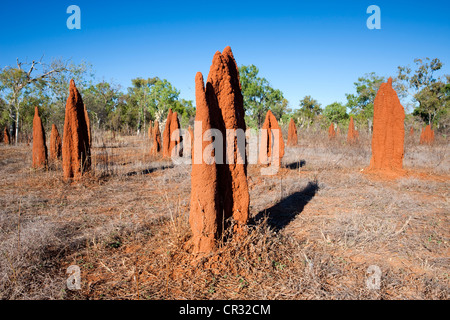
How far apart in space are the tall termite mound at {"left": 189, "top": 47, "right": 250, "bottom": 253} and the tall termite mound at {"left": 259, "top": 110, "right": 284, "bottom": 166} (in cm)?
566

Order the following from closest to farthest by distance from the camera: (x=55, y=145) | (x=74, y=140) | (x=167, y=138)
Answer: (x=74, y=140), (x=55, y=145), (x=167, y=138)

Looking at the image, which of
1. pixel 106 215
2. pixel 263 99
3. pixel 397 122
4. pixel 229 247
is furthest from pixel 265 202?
pixel 263 99

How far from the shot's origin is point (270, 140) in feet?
32.0

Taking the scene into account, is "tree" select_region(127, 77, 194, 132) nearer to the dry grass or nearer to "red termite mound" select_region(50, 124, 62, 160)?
"red termite mound" select_region(50, 124, 62, 160)

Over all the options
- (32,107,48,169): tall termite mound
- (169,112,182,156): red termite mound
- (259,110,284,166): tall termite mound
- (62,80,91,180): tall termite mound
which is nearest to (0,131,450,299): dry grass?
(62,80,91,180): tall termite mound

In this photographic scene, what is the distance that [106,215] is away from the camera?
545 centimetres

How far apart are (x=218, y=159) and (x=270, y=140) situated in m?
6.50

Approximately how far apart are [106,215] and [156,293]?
3251mm

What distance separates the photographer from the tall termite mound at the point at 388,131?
870 centimetres

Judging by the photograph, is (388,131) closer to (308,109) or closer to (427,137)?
(427,137)

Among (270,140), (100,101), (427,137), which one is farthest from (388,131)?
(100,101)

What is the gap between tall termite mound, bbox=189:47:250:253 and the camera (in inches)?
131

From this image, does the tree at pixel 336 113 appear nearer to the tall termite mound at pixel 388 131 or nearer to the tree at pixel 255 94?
the tree at pixel 255 94

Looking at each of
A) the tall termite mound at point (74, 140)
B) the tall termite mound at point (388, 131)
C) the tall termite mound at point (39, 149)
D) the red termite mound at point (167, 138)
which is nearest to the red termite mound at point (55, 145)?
the tall termite mound at point (39, 149)
